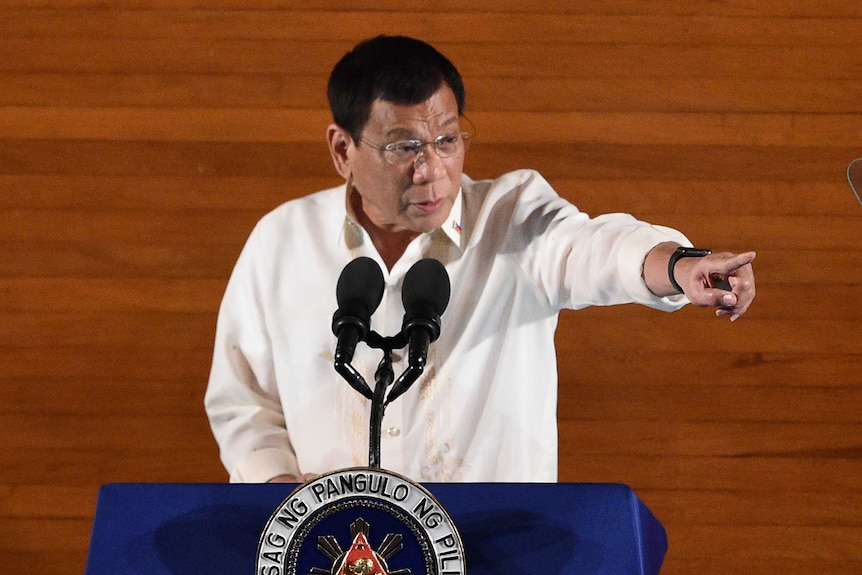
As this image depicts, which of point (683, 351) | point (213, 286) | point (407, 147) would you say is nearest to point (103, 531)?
point (407, 147)

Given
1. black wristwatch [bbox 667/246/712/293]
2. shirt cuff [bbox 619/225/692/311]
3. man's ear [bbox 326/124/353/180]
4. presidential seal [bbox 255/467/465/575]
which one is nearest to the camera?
presidential seal [bbox 255/467/465/575]

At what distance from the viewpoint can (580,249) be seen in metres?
1.78

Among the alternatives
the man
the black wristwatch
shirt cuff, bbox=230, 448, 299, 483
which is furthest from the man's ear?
the black wristwatch

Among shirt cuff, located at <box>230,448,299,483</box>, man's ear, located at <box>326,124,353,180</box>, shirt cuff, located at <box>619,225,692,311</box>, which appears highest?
man's ear, located at <box>326,124,353,180</box>

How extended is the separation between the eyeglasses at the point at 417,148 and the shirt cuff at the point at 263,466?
0.53m

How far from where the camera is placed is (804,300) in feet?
8.93

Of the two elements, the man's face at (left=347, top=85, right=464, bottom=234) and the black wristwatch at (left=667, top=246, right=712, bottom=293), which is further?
the man's face at (left=347, top=85, right=464, bottom=234)

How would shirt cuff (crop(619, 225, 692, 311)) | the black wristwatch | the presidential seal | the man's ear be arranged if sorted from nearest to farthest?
the presidential seal, the black wristwatch, shirt cuff (crop(619, 225, 692, 311)), the man's ear

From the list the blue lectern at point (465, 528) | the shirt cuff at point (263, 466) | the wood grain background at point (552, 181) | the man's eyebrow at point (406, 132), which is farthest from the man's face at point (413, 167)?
the wood grain background at point (552, 181)

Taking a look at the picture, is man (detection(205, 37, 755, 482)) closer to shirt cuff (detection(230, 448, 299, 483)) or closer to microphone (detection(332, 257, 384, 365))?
shirt cuff (detection(230, 448, 299, 483))

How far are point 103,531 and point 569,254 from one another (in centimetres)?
92

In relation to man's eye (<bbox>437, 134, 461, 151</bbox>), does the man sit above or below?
below

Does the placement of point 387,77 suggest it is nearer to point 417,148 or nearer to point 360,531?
point 417,148

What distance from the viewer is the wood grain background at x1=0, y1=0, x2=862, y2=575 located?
266 cm
